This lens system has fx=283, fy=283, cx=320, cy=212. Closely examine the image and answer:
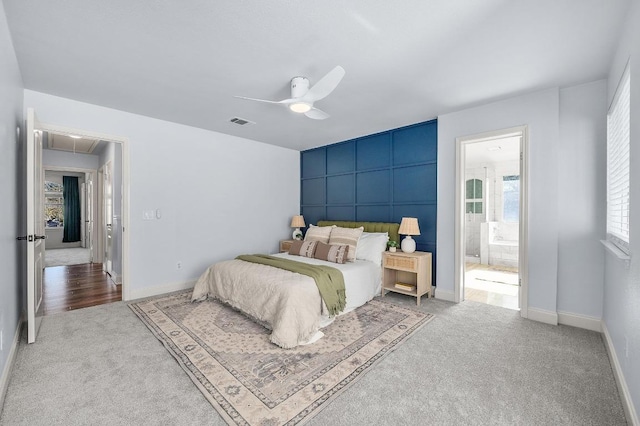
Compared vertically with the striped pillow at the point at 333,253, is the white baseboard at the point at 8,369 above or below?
below

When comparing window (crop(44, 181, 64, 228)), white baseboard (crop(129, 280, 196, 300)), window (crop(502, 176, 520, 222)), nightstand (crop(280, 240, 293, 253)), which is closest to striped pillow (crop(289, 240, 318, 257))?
nightstand (crop(280, 240, 293, 253))

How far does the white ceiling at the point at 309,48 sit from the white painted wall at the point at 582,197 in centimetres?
26

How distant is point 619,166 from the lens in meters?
2.38

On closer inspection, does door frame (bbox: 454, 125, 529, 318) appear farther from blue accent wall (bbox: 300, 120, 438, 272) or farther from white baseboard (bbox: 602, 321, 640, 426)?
white baseboard (bbox: 602, 321, 640, 426)

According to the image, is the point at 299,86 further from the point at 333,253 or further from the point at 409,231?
the point at 409,231

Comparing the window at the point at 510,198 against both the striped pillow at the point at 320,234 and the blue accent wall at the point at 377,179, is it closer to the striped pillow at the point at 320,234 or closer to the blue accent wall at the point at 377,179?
the blue accent wall at the point at 377,179

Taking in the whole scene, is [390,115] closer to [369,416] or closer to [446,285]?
[446,285]

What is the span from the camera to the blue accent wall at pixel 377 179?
425 centimetres

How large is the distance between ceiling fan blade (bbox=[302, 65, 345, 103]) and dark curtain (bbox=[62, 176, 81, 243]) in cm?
1038

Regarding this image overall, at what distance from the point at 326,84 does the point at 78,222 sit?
10794mm

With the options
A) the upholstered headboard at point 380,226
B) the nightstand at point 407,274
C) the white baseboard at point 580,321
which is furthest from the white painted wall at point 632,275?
the upholstered headboard at point 380,226

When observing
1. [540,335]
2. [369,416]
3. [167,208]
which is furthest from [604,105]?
[167,208]

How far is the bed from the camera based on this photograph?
8.63 ft

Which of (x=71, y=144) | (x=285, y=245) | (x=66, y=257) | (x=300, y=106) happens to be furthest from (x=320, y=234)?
(x=66, y=257)
